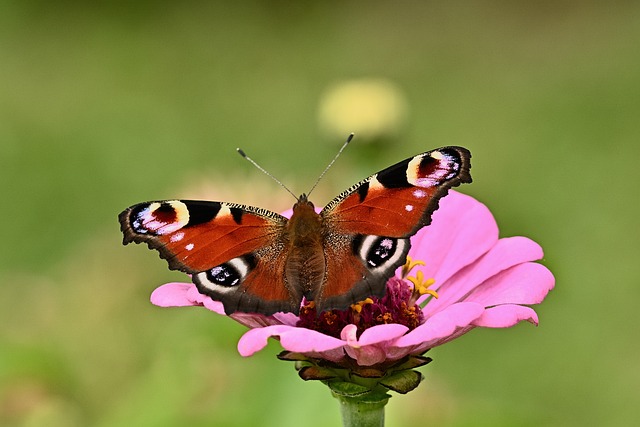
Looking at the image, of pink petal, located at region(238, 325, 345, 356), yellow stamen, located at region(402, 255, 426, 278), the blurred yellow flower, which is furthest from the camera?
the blurred yellow flower

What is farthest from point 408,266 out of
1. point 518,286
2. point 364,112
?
point 364,112

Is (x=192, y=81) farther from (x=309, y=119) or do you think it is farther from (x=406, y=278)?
(x=406, y=278)

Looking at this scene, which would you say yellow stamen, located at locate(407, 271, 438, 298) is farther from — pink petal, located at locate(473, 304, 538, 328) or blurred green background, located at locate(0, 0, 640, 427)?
blurred green background, located at locate(0, 0, 640, 427)

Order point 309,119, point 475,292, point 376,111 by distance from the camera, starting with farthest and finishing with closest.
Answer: point 309,119 → point 376,111 → point 475,292

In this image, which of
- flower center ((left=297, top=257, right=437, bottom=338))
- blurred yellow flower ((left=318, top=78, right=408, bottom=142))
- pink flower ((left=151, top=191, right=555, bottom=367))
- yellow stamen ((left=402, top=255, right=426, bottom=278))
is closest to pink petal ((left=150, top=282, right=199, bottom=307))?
pink flower ((left=151, top=191, right=555, bottom=367))

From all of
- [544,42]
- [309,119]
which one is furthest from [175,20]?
[544,42]

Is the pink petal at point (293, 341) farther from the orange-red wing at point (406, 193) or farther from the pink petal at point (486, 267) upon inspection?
the pink petal at point (486, 267)
